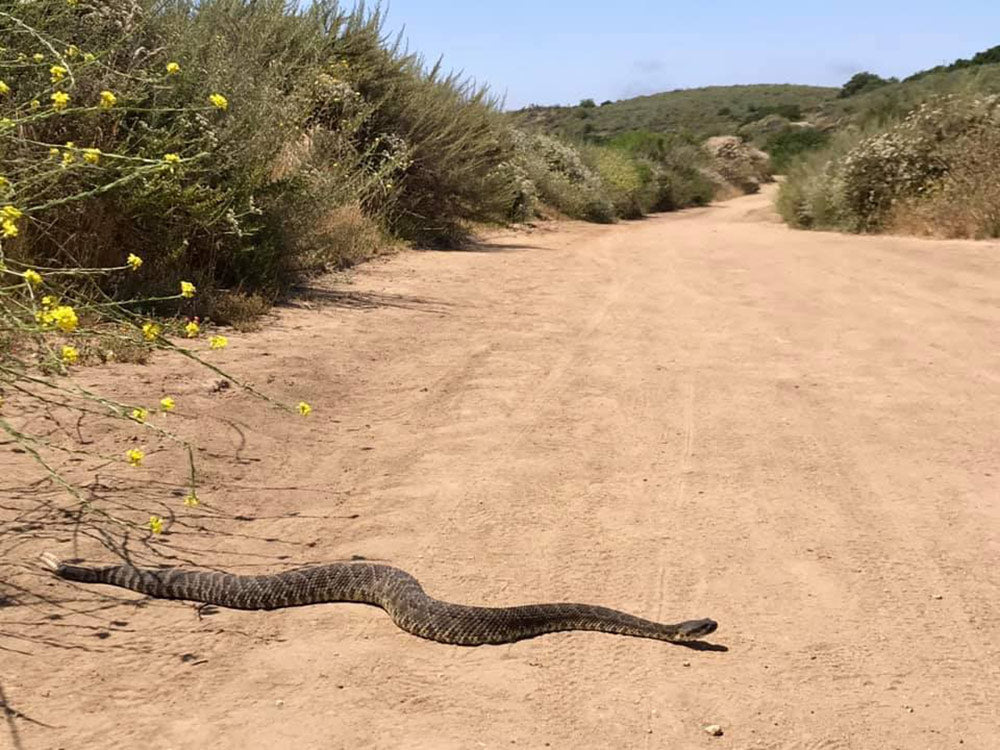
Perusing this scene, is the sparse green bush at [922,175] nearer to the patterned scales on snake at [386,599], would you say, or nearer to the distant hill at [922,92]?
the distant hill at [922,92]

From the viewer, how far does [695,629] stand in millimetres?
4285

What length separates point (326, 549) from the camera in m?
5.29

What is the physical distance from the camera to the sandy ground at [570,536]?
3766 mm

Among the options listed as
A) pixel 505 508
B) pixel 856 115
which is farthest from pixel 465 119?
pixel 505 508

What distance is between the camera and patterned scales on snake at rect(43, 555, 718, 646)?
438 centimetres

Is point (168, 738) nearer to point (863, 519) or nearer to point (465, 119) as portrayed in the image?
point (863, 519)

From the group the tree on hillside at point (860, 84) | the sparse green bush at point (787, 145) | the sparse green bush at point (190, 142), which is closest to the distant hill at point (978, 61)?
the sparse green bush at point (787, 145)

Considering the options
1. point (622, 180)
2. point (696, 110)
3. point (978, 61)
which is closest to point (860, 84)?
point (696, 110)

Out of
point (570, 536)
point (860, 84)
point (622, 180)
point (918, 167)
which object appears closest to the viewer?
point (570, 536)

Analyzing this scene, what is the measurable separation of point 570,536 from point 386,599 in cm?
117

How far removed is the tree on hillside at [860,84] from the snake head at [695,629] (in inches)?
3234

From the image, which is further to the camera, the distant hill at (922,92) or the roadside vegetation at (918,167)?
the distant hill at (922,92)

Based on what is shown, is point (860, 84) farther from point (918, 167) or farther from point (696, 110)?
point (918, 167)

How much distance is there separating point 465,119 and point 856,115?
10.5m
